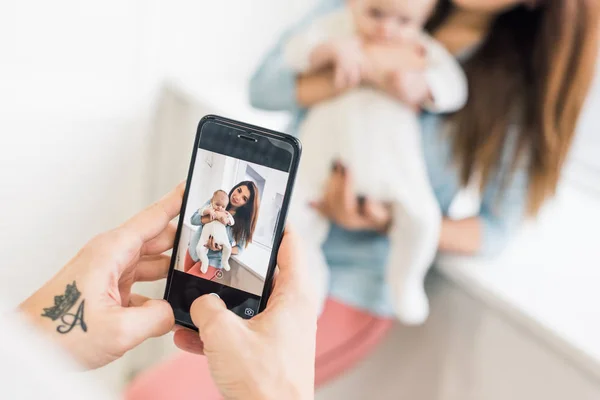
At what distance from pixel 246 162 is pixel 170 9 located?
688 mm

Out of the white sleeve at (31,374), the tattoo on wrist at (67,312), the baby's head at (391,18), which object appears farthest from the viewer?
the baby's head at (391,18)

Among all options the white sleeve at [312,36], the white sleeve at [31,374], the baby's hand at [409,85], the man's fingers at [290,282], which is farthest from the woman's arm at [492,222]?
the white sleeve at [31,374]

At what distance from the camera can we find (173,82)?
0.88 metres

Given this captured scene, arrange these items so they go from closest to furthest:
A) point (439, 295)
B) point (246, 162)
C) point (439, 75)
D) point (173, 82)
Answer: point (246, 162) → point (439, 75) → point (439, 295) → point (173, 82)

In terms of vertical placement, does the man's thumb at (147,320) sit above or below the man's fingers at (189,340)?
above

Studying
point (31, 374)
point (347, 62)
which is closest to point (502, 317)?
point (347, 62)

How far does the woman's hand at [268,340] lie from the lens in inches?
10.3

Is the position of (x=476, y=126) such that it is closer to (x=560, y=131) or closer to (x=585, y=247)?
(x=560, y=131)

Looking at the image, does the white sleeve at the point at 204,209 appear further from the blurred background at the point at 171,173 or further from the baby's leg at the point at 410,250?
the baby's leg at the point at 410,250

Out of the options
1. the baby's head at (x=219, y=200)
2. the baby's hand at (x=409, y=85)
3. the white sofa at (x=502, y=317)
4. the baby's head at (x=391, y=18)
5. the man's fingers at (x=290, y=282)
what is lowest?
the white sofa at (x=502, y=317)

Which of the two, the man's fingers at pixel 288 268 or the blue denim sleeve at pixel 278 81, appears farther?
the blue denim sleeve at pixel 278 81

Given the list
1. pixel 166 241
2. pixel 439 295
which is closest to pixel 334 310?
pixel 439 295

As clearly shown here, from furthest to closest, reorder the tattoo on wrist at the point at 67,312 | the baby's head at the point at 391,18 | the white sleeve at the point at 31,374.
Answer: the baby's head at the point at 391,18 < the tattoo on wrist at the point at 67,312 < the white sleeve at the point at 31,374

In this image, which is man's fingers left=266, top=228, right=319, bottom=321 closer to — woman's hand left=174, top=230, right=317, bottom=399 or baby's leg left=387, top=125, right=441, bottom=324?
woman's hand left=174, top=230, right=317, bottom=399
